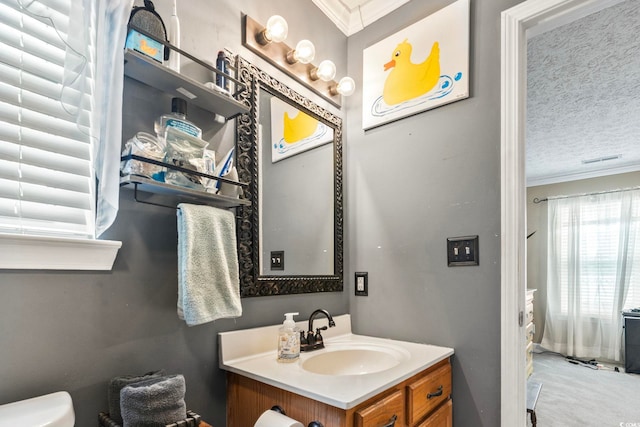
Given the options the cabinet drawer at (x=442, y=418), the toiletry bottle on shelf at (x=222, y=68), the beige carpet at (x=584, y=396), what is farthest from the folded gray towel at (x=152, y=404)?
the beige carpet at (x=584, y=396)

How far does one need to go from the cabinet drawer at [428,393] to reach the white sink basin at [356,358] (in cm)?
13

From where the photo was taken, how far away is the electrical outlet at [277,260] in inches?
56.1

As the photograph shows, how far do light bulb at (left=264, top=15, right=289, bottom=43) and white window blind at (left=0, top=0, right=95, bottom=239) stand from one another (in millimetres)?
671

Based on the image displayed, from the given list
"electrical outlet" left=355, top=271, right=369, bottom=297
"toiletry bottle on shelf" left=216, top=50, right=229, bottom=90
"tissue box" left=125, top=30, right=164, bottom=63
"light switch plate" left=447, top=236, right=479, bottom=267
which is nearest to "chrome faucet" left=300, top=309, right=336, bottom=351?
"electrical outlet" left=355, top=271, right=369, bottom=297

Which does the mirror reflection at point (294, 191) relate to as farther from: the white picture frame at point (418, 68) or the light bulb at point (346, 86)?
the white picture frame at point (418, 68)

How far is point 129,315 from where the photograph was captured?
3.19ft

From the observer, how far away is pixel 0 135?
2.56ft

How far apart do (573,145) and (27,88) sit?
4.39 m

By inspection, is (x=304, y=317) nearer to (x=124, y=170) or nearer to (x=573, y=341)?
(x=124, y=170)

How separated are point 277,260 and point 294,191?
13.2 inches

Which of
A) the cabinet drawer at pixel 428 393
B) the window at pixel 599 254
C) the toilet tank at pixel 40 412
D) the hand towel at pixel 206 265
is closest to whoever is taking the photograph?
the toilet tank at pixel 40 412

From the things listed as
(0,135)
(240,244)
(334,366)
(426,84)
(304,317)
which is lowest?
(334,366)

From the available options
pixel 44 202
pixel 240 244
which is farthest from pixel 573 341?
pixel 44 202

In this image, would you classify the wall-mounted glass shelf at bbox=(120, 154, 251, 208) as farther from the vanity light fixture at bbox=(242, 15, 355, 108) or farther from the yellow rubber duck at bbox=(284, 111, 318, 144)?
the vanity light fixture at bbox=(242, 15, 355, 108)
